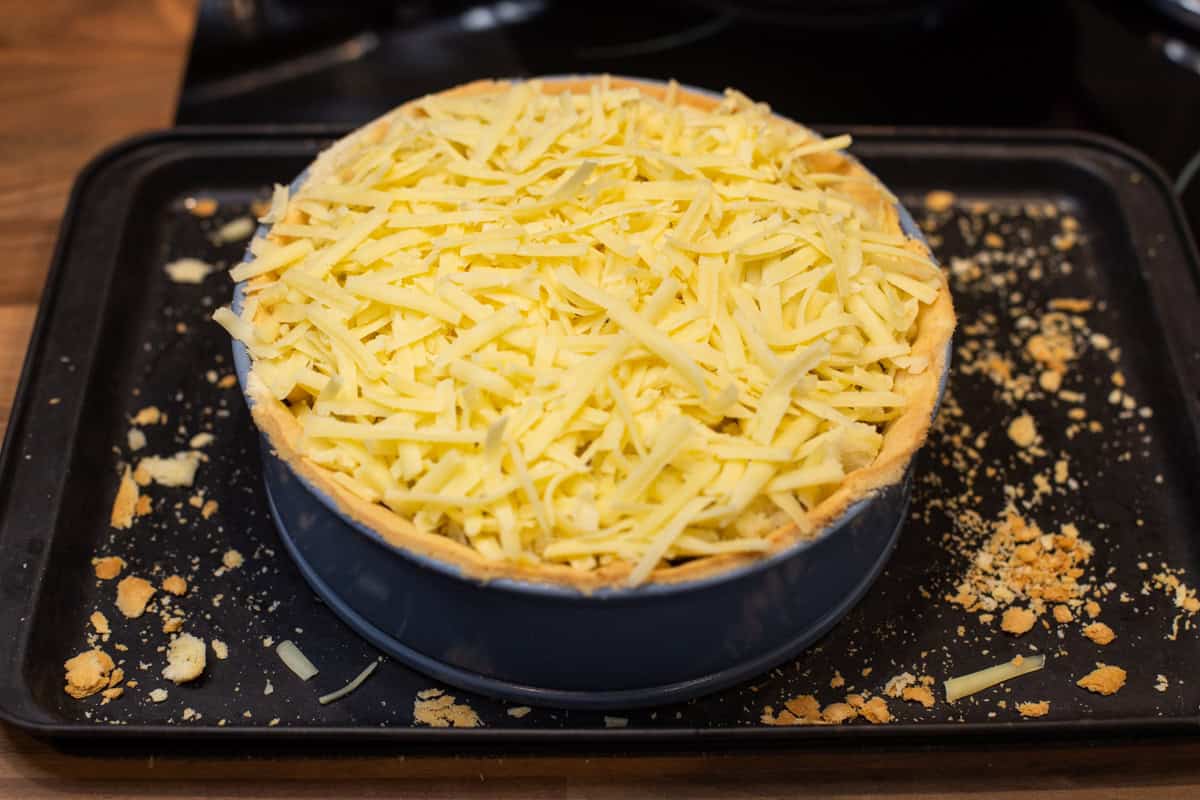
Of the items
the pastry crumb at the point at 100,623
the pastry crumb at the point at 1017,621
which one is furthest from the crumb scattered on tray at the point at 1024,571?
the pastry crumb at the point at 100,623

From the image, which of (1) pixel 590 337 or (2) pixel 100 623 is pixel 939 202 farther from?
(2) pixel 100 623

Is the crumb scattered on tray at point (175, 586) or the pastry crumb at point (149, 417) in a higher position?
the pastry crumb at point (149, 417)

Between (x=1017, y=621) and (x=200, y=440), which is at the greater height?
(x=1017, y=621)

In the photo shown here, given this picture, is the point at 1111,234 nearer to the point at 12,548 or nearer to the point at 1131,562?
Result: the point at 1131,562

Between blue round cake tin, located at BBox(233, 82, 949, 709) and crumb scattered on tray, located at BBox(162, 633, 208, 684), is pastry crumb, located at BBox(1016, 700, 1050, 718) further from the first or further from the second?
crumb scattered on tray, located at BBox(162, 633, 208, 684)

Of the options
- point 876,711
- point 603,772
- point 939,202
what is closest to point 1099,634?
point 876,711

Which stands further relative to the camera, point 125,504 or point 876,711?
point 125,504

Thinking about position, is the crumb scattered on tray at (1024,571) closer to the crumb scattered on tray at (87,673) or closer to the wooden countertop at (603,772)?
the wooden countertop at (603,772)

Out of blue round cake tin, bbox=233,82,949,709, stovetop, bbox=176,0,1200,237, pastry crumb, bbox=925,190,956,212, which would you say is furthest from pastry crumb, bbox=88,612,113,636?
pastry crumb, bbox=925,190,956,212
